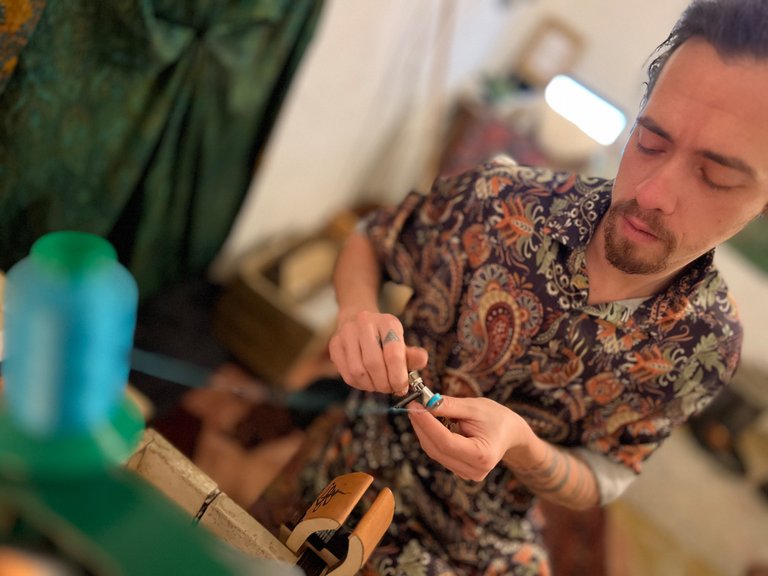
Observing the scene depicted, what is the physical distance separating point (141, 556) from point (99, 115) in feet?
3.50

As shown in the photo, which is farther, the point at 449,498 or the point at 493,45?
the point at 493,45

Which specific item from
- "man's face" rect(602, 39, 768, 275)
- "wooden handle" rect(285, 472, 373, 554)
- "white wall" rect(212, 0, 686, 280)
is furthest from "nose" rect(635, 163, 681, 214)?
"white wall" rect(212, 0, 686, 280)

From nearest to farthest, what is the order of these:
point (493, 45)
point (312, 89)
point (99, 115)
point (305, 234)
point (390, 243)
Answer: point (390, 243) → point (99, 115) → point (312, 89) → point (305, 234) → point (493, 45)

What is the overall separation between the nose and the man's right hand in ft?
1.13

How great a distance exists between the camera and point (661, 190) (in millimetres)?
825

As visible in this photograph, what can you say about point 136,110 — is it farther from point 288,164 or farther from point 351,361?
point 288,164

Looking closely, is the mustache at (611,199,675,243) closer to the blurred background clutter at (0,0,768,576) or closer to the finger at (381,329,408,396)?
the blurred background clutter at (0,0,768,576)

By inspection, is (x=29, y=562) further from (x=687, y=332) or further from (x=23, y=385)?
(x=687, y=332)

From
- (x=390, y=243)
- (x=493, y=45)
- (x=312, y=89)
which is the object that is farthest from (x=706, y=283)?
(x=493, y=45)

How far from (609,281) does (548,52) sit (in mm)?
2539

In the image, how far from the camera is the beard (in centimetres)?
85

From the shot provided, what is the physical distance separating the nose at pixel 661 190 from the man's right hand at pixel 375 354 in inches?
13.6

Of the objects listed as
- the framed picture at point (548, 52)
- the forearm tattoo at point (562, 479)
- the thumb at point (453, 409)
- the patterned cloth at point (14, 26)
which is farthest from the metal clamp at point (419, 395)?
the framed picture at point (548, 52)

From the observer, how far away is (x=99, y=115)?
136 cm
